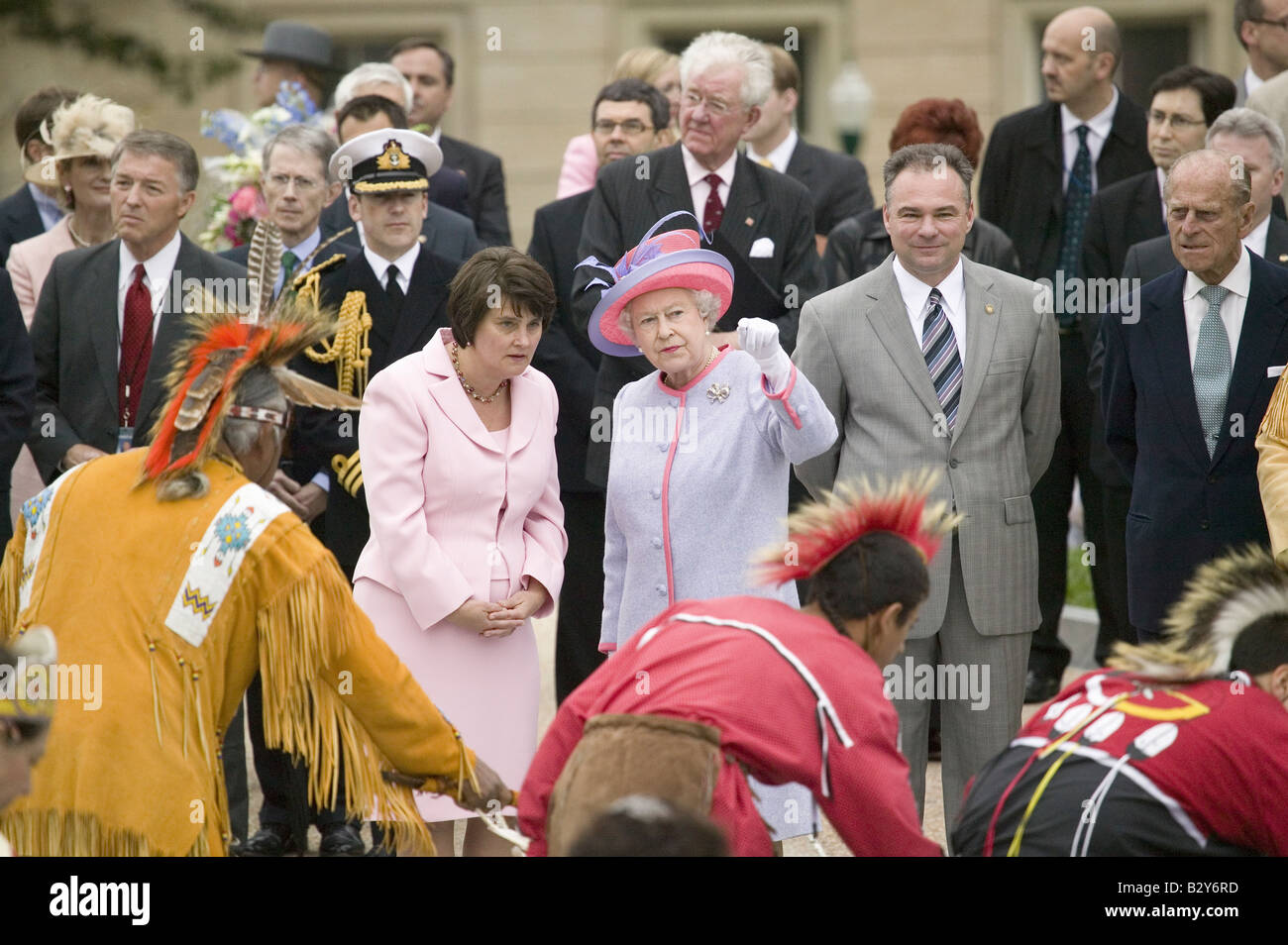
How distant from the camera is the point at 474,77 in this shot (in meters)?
14.6

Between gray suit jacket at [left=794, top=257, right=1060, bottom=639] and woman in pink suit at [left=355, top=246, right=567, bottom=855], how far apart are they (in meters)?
0.89

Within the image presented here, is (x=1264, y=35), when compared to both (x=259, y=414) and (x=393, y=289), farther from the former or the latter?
(x=259, y=414)

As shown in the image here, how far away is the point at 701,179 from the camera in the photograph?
6.33 m

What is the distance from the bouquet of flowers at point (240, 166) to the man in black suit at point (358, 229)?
51 centimetres

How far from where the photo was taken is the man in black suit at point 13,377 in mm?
5719

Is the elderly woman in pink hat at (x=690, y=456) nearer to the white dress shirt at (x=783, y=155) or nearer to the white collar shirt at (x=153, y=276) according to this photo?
the white collar shirt at (x=153, y=276)

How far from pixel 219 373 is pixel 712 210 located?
268cm

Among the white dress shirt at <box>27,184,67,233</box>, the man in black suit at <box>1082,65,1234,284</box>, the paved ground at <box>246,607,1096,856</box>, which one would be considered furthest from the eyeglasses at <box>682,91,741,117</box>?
the white dress shirt at <box>27,184,67,233</box>

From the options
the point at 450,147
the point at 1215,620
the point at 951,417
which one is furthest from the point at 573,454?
the point at 1215,620
